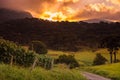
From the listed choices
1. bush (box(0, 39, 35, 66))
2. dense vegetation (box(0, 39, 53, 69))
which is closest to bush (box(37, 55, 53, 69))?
dense vegetation (box(0, 39, 53, 69))

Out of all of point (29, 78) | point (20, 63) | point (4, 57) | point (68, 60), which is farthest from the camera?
point (68, 60)

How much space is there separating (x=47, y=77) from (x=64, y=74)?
28.8ft

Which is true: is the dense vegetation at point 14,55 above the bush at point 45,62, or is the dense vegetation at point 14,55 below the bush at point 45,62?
above

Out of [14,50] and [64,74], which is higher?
[14,50]

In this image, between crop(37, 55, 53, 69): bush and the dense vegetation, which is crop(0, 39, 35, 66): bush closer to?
the dense vegetation

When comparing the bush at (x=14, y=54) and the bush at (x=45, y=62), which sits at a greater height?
the bush at (x=14, y=54)

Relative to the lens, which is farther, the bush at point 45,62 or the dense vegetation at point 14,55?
the bush at point 45,62

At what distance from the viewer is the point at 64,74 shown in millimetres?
49219

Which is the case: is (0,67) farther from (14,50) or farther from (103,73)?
(103,73)

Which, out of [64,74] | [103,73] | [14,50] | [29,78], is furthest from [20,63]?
[103,73]

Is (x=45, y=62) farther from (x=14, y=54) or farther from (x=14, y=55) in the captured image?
(x=14, y=55)

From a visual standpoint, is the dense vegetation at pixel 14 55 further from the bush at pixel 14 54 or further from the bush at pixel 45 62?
the bush at pixel 45 62

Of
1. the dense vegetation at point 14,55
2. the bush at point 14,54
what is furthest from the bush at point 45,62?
the bush at point 14,54

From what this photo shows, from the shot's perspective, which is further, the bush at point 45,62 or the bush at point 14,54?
the bush at point 45,62
